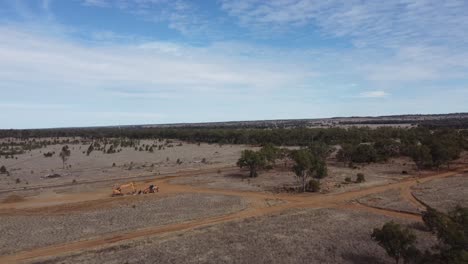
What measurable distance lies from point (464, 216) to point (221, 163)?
46826mm

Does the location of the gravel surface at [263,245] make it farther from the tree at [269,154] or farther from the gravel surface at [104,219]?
the tree at [269,154]

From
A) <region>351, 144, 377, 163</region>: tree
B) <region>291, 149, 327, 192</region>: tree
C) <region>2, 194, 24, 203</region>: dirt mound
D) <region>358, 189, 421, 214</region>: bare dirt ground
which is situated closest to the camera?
<region>358, 189, 421, 214</region>: bare dirt ground

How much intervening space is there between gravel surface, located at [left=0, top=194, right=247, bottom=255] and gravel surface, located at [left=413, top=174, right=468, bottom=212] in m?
15.2

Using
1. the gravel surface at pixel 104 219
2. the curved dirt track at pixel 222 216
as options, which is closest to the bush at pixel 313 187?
the curved dirt track at pixel 222 216

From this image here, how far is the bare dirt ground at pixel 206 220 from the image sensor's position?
2158 cm

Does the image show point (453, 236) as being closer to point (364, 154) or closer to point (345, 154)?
point (364, 154)


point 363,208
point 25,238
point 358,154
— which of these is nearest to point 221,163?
point 358,154

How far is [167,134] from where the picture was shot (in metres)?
148

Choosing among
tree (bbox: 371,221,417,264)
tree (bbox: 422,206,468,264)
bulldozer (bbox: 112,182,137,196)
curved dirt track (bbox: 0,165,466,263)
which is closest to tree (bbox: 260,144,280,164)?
curved dirt track (bbox: 0,165,466,263)

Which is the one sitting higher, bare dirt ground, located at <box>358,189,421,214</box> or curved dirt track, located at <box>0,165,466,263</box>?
bare dirt ground, located at <box>358,189,421,214</box>

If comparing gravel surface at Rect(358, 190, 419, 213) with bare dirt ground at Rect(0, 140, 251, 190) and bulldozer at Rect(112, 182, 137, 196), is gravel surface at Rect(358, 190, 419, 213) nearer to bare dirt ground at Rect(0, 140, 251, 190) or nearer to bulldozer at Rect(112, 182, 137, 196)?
bulldozer at Rect(112, 182, 137, 196)

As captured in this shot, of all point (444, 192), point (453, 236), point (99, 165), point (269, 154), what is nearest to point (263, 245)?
point (453, 236)

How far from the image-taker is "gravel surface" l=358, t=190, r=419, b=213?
1182 inches

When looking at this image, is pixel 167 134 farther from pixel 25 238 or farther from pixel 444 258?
pixel 444 258
